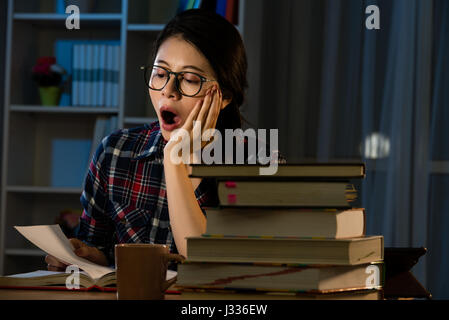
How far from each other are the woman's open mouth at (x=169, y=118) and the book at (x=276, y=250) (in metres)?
0.71

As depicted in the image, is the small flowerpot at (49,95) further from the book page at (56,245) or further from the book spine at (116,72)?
the book page at (56,245)

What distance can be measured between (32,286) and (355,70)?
2181mm

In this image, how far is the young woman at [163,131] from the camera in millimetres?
1471

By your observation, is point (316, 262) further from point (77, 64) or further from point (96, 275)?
point (77, 64)

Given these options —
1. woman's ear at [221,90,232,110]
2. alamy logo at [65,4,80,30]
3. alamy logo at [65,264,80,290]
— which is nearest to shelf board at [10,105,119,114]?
alamy logo at [65,4,80,30]

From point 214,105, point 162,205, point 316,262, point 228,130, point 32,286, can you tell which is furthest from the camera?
point 228,130

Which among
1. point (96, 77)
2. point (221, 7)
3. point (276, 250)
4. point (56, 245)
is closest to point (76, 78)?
point (96, 77)

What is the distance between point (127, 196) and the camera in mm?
1612

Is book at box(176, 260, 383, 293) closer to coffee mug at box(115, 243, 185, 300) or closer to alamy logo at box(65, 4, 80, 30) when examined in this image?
coffee mug at box(115, 243, 185, 300)

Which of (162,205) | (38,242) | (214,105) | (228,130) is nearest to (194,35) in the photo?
(214,105)

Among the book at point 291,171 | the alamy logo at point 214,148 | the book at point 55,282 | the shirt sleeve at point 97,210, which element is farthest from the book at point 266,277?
the shirt sleeve at point 97,210

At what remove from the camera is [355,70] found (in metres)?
2.87

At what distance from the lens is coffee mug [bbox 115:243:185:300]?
854 millimetres

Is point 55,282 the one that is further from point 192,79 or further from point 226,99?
point 226,99
